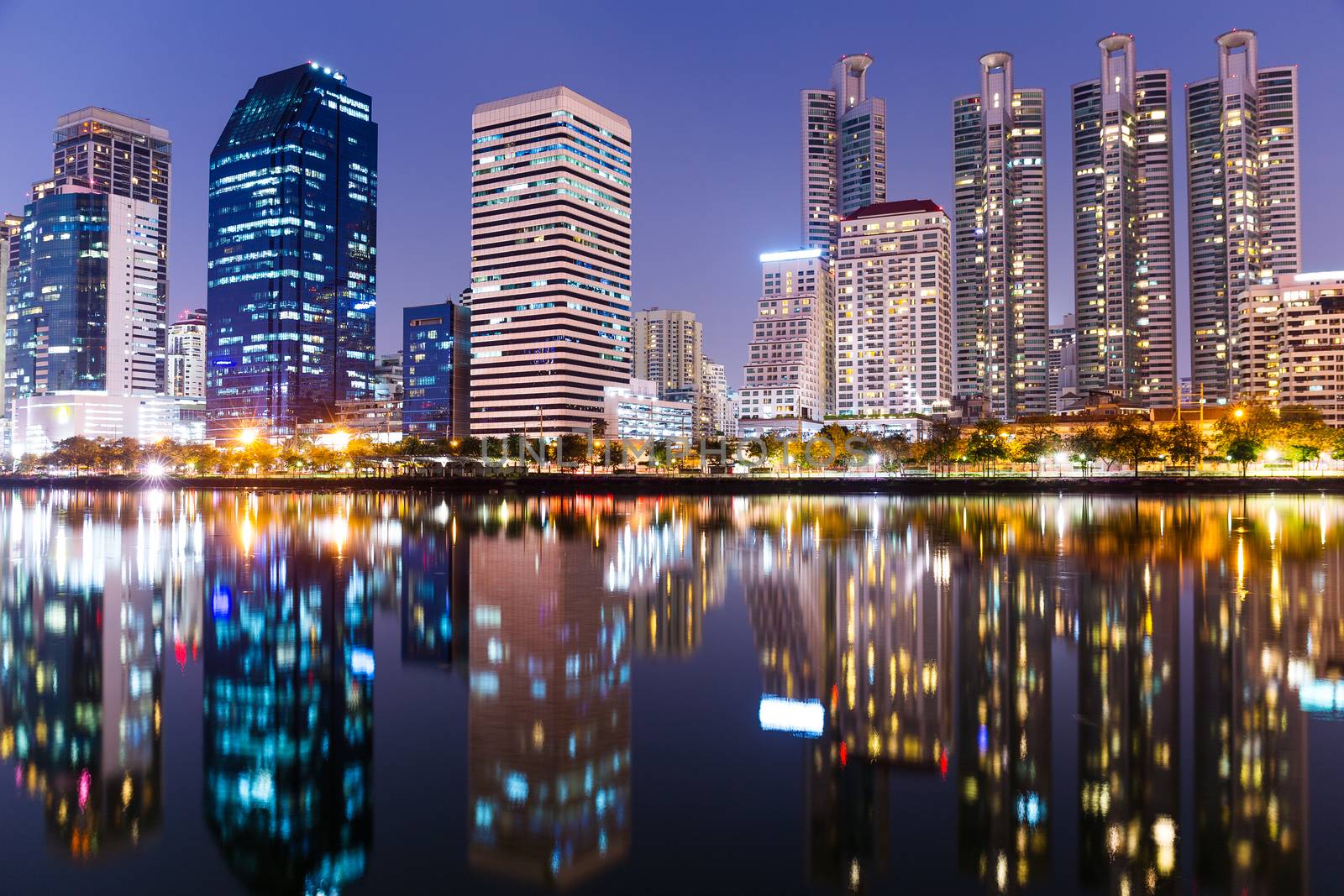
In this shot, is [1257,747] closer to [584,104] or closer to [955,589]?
[955,589]

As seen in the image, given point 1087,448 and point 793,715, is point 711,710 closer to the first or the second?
point 793,715

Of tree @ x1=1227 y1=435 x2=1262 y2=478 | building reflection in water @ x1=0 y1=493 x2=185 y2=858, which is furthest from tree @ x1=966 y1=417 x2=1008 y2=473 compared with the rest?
building reflection in water @ x1=0 y1=493 x2=185 y2=858

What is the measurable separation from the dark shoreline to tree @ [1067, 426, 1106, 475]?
11.3 metres

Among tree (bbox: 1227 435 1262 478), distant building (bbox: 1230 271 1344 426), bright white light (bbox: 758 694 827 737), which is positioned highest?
distant building (bbox: 1230 271 1344 426)

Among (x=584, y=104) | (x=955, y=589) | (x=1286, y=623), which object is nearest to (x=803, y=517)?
(x=955, y=589)

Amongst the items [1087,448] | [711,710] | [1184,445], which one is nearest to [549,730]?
[711,710]

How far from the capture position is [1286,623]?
19.4 metres

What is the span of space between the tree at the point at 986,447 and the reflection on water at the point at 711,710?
9330 centimetres

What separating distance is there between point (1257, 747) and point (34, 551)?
149ft

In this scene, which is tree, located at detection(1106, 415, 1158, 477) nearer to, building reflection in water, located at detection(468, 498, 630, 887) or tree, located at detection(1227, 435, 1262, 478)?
tree, located at detection(1227, 435, 1262, 478)

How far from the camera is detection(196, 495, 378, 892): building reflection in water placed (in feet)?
29.2

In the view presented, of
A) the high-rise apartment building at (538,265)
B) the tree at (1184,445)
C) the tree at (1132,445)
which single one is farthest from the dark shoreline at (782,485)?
the high-rise apartment building at (538,265)

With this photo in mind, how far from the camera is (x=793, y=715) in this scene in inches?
521

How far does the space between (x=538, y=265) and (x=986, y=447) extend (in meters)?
108
